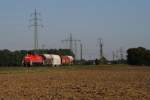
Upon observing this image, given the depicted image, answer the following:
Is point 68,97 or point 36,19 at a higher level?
point 36,19

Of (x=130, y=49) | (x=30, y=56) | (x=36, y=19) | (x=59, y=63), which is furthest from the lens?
(x=130, y=49)

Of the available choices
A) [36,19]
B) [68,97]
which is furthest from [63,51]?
[68,97]

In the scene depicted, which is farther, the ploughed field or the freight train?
the freight train

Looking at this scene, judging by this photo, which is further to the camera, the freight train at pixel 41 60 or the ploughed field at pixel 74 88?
the freight train at pixel 41 60

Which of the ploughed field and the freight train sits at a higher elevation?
the freight train

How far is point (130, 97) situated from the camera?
21.0m

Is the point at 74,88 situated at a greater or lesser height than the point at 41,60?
lesser

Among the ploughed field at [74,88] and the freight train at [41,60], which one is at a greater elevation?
the freight train at [41,60]

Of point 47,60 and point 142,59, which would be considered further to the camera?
point 142,59

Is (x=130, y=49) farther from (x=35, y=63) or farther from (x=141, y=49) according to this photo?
(x=35, y=63)

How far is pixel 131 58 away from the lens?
461 ft

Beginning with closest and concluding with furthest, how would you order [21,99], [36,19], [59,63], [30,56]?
[21,99], [36,19], [30,56], [59,63]

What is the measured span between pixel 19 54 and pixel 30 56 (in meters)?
31.8

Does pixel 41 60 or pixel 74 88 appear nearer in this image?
pixel 74 88
